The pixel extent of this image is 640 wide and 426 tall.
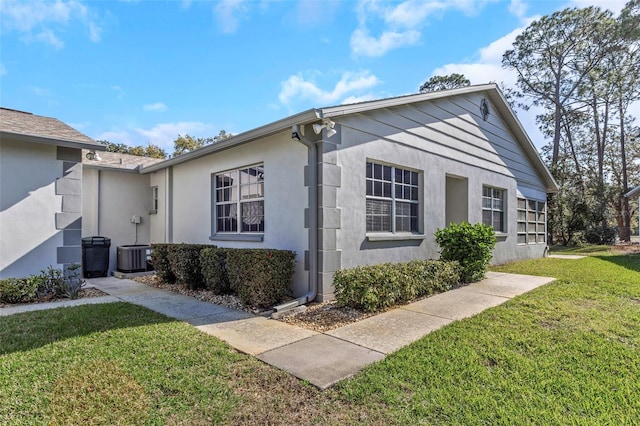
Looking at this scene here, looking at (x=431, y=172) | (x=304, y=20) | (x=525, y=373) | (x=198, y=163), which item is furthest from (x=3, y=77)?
(x=525, y=373)

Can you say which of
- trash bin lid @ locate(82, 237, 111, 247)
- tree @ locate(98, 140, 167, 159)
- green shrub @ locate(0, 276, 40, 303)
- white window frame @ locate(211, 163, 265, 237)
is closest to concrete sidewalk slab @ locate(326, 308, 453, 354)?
white window frame @ locate(211, 163, 265, 237)

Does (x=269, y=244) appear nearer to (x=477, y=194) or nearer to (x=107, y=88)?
(x=477, y=194)

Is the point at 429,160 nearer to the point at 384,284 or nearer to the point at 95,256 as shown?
the point at 384,284

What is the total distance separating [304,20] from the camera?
839 centimetres

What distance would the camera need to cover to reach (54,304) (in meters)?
6.32

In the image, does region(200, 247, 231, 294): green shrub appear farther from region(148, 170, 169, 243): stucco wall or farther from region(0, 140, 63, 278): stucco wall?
region(148, 170, 169, 243): stucco wall

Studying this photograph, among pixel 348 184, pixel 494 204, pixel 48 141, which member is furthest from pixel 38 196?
pixel 494 204

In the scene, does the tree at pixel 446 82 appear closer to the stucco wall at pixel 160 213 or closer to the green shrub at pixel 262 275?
the stucco wall at pixel 160 213

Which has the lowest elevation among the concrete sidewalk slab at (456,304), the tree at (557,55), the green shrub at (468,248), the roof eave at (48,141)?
the concrete sidewalk slab at (456,304)

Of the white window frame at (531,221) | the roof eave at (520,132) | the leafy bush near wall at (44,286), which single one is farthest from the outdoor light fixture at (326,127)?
the white window frame at (531,221)

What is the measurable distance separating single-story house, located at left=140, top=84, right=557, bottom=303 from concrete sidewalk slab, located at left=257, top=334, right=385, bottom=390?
196 cm

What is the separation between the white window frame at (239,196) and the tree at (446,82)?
85.6 ft

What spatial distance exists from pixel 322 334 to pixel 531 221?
12.6 meters

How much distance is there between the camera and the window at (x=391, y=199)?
7445 millimetres
